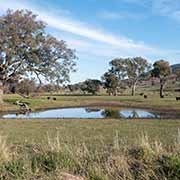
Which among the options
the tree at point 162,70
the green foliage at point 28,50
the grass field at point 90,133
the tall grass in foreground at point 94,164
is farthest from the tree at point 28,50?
the tree at point 162,70

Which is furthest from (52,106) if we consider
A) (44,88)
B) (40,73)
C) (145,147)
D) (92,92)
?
(92,92)

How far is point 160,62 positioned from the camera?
105 metres

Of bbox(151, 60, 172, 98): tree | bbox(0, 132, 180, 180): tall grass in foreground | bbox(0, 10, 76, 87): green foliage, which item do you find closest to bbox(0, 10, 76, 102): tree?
bbox(0, 10, 76, 87): green foliage

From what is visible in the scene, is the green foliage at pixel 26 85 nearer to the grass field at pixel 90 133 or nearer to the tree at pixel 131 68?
the grass field at pixel 90 133

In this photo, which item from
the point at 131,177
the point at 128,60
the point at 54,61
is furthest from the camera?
the point at 128,60

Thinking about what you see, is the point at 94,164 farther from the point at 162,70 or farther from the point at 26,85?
the point at 162,70

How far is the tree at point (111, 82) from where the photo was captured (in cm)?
11588

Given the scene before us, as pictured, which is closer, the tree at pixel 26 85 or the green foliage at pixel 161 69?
the tree at pixel 26 85

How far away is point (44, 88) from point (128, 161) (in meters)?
46.9

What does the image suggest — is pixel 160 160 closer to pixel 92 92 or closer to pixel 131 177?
pixel 131 177

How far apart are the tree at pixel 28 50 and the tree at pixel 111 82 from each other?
6300 centimetres

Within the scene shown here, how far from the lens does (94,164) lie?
8641mm

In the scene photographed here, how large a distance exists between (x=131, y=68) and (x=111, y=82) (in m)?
10.2

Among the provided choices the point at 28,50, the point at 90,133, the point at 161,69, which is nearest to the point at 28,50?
the point at 28,50
